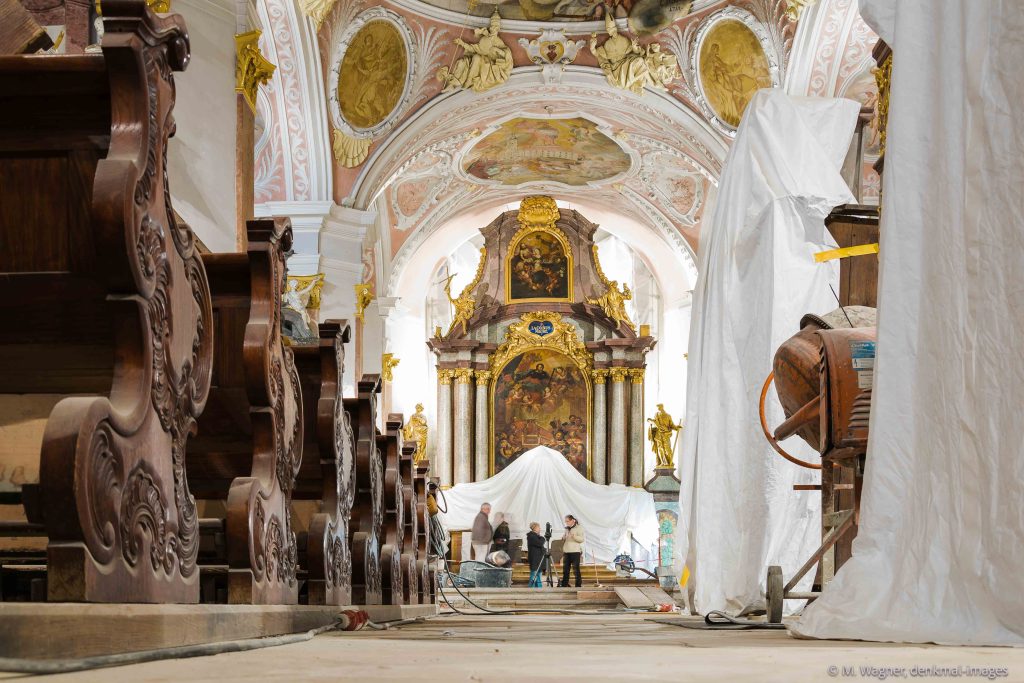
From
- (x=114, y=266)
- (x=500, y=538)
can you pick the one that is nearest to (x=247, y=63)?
(x=114, y=266)

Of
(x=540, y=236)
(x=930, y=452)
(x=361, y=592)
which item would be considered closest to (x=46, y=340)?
(x=930, y=452)

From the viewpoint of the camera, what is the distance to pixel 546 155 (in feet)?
59.3

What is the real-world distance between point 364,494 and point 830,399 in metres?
2.11

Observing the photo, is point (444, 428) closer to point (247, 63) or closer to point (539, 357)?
point (539, 357)

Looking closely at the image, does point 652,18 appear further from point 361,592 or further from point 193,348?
point 193,348

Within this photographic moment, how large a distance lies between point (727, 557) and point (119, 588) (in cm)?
434

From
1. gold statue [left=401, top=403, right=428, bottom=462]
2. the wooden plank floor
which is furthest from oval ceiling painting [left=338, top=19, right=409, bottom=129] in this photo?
the wooden plank floor

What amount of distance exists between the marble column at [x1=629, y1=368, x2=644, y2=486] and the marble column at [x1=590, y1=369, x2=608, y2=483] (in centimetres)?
45

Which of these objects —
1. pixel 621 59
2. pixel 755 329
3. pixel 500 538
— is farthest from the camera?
pixel 500 538

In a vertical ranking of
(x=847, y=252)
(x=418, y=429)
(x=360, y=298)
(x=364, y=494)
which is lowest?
(x=364, y=494)

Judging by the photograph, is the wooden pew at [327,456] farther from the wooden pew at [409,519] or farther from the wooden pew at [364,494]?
the wooden pew at [409,519]

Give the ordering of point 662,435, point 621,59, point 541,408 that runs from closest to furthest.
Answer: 1. point 621,59
2. point 662,435
3. point 541,408

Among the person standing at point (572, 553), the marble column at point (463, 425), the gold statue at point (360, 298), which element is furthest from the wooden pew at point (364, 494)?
the marble column at point (463, 425)

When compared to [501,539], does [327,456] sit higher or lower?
higher
